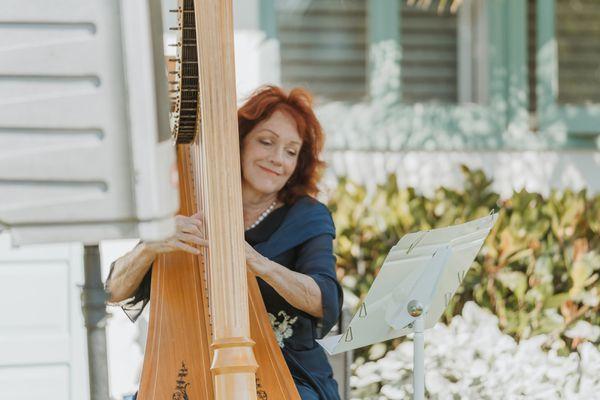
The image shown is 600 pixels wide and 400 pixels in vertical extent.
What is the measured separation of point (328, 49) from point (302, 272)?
2652 millimetres

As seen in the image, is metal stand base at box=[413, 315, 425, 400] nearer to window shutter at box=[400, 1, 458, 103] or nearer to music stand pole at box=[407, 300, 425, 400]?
music stand pole at box=[407, 300, 425, 400]

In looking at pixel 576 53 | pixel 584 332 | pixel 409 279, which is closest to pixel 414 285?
pixel 409 279

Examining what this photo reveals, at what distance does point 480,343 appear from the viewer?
10.5 ft

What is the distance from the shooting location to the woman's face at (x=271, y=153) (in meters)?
2.54

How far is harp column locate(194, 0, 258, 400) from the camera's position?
4.52ft

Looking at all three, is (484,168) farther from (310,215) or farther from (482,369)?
(310,215)

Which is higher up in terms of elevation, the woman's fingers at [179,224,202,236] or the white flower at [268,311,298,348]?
the woman's fingers at [179,224,202,236]

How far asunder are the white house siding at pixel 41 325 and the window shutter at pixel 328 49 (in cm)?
171

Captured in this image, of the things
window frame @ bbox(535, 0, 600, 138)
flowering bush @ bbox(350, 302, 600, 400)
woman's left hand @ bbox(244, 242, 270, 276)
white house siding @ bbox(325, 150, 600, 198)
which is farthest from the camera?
window frame @ bbox(535, 0, 600, 138)

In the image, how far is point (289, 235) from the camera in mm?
2488

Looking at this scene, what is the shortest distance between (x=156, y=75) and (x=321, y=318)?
149cm

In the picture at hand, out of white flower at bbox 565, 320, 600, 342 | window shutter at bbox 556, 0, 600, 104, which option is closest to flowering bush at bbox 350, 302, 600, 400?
white flower at bbox 565, 320, 600, 342

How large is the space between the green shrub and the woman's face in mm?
1265

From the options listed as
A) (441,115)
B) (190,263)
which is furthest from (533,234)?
(190,263)
